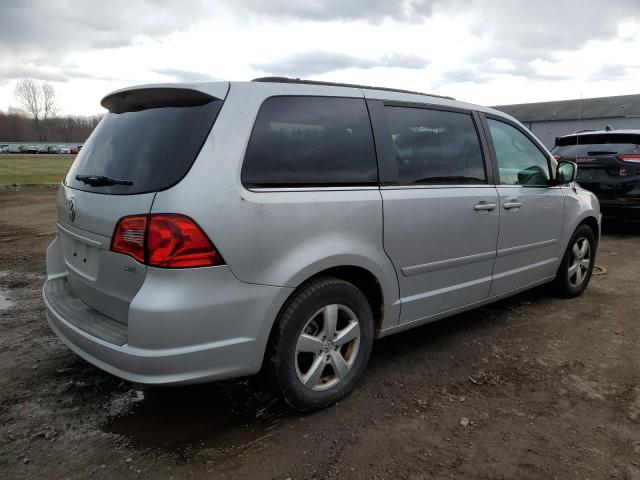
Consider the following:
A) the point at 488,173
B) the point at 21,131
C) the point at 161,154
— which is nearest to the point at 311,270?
the point at 161,154

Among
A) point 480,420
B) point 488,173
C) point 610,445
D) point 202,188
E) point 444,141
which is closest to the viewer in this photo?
point 202,188

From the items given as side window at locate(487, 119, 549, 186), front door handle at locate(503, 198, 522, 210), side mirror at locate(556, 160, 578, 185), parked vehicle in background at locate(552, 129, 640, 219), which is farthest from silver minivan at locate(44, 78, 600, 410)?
parked vehicle in background at locate(552, 129, 640, 219)

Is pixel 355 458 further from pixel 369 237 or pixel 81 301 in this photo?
pixel 81 301

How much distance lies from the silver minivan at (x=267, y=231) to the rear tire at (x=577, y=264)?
150 cm

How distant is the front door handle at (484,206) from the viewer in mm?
3566

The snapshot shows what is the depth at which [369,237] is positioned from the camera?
2.93 m

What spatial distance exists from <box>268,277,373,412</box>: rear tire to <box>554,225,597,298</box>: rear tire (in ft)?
8.60

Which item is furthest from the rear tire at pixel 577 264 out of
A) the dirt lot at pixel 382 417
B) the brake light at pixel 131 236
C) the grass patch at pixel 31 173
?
the grass patch at pixel 31 173

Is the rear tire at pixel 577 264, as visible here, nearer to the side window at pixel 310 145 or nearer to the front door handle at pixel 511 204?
the front door handle at pixel 511 204

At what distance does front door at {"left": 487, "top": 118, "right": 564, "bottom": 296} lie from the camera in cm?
390

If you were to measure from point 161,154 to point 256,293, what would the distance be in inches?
31.4

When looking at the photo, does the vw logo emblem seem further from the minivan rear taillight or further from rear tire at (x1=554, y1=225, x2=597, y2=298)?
rear tire at (x1=554, y1=225, x2=597, y2=298)

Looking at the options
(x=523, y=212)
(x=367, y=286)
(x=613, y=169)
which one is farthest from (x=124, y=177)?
(x=613, y=169)

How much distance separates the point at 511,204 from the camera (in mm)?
3869
